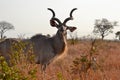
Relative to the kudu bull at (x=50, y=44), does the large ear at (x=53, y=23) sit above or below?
above

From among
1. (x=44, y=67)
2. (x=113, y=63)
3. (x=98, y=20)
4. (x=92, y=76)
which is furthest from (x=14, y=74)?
(x=98, y=20)

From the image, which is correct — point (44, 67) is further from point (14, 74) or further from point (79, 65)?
point (14, 74)

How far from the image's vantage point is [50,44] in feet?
40.0

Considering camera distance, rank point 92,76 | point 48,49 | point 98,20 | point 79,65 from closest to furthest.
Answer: point 92,76, point 79,65, point 48,49, point 98,20

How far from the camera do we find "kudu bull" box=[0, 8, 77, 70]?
1145 centimetres

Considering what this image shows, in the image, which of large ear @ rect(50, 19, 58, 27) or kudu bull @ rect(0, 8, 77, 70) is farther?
large ear @ rect(50, 19, 58, 27)

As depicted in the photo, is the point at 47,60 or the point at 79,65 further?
the point at 47,60

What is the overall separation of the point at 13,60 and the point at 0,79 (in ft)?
4.53

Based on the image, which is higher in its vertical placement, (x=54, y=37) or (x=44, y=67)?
(x=54, y=37)

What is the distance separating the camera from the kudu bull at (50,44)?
11.4 metres

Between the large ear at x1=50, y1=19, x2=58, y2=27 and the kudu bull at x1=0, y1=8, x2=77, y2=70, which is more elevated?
the large ear at x1=50, y1=19, x2=58, y2=27

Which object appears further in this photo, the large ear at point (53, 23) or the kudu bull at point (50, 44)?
the large ear at point (53, 23)

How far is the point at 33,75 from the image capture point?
3.92 meters

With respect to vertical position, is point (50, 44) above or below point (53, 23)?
below
